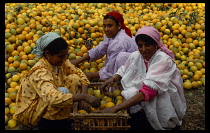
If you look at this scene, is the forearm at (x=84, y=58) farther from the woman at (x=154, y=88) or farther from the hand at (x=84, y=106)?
the hand at (x=84, y=106)

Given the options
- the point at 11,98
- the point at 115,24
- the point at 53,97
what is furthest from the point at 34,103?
the point at 115,24

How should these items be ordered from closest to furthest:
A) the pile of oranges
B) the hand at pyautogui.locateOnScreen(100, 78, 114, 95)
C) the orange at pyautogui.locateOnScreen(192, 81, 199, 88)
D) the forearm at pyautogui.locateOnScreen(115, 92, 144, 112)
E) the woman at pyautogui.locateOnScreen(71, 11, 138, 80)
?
the forearm at pyautogui.locateOnScreen(115, 92, 144, 112) → the hand at pyautogui.locateOnScreen(100, 78, 114, 95) → the woman at pyautogui.locateOnScreen(71, 11, 138, 80) → the orange at pyautogui.locateOnScreen(192, 81, 199, 88) → the pile of oranges

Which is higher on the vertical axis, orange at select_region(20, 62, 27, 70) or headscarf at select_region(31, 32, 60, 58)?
headscarf at select_region(31, 32, 60, 58)

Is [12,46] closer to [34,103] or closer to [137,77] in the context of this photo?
[34,103]

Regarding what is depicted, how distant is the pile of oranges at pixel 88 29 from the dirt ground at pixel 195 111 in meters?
0.16

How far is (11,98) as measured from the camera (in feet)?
11.1

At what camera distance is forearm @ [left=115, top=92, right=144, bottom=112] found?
2354mm

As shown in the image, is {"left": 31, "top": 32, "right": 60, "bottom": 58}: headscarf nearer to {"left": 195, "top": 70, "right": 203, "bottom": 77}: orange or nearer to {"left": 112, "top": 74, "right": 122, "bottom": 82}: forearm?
{"left": 112, "top": 74, "right": 122, "bottom": 82}: forearm

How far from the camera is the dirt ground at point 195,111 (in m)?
2.98

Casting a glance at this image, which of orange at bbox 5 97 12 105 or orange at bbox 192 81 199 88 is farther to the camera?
orange at bbox 192 81 199 88

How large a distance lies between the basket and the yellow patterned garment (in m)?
0.17

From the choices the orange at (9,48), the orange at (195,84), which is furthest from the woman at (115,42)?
the orange at (9,48)

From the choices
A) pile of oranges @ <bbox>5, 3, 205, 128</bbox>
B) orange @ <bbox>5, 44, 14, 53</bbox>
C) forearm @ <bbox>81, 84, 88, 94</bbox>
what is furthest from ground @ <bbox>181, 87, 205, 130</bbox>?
orange @ <bbox>5, 44, 14, 53</bbox>

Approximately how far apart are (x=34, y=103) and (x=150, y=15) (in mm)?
4028
